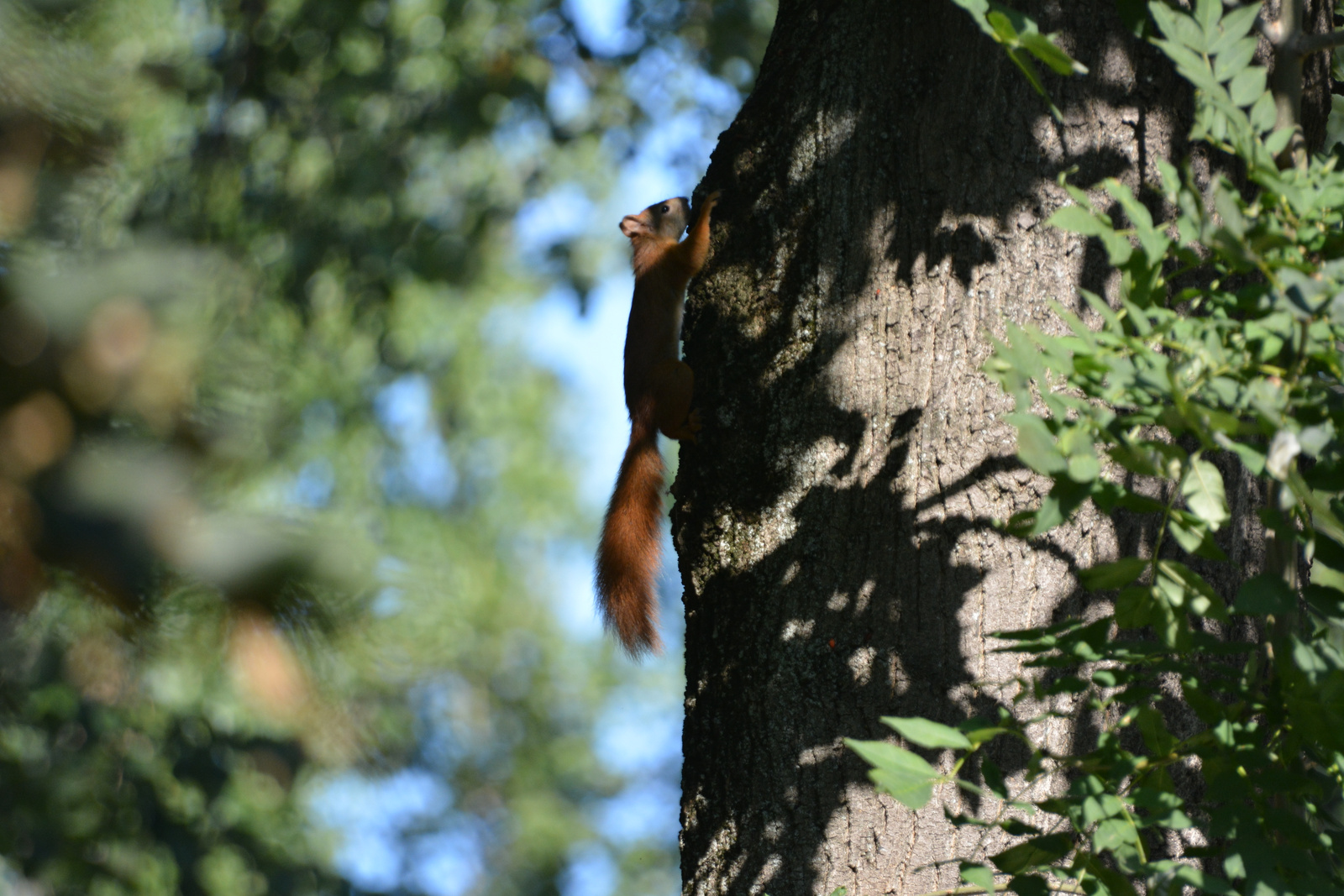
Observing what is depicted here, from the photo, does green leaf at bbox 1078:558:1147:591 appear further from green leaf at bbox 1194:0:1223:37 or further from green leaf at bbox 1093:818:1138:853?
green leaf at bbox 1194:0:1223:37

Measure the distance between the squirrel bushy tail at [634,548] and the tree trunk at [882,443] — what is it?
0.60 meters

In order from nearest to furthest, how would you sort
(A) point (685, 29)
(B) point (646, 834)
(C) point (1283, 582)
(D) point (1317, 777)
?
(C) point (1283, 582), (D) point (1317, 777), (A) point (685, 29), (B) point (646, 834)

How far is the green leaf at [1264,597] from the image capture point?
25.3 inches

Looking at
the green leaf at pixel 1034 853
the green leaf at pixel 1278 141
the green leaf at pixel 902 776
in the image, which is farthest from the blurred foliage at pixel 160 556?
the green leaf at pixel 1278 141

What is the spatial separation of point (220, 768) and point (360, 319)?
3.47 meters

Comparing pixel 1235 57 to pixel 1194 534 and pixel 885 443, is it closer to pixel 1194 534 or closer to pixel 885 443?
pixel 1194 534

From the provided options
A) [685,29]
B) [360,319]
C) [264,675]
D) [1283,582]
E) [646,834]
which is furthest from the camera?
[646,834]

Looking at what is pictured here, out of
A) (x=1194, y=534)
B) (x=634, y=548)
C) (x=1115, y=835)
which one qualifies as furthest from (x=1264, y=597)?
A: (x=634, y=548)

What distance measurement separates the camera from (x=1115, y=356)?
0.71 meters

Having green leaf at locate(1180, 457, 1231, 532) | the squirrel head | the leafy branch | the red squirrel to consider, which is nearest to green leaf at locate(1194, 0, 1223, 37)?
the leafy branch

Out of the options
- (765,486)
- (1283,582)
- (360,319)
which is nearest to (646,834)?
(360,319)

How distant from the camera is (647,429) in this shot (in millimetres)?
2512

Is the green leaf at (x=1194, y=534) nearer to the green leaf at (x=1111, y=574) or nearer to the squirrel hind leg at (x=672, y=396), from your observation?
the green leaf at (x=1111, y=574)

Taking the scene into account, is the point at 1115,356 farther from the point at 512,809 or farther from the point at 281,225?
the point at 512,809
